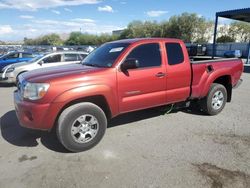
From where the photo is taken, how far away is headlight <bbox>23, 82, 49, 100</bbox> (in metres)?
3.85

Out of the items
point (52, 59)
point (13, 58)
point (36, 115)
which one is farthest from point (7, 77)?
point (36, 115)

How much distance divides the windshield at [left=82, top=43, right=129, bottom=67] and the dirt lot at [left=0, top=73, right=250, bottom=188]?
1420 mm

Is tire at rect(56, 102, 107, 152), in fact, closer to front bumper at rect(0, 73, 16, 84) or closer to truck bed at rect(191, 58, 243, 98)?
truck bed at rect(191, 58, 243, 98)

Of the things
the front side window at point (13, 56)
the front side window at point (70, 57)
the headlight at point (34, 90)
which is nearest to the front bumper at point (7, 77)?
the front side window at point (70, 57)

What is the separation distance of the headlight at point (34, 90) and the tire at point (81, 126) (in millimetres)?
457

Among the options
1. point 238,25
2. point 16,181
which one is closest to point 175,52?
point 16,181

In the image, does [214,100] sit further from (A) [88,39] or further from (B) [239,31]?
(A) [88,39]

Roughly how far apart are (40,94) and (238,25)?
6435 centimetres

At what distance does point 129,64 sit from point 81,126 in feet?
4.41

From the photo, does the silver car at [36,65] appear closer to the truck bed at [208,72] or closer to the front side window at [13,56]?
the front side window at [13,56]

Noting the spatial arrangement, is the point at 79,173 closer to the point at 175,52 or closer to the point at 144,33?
the point at 175,52

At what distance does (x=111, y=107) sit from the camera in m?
4.43

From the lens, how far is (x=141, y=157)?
3.98 metres

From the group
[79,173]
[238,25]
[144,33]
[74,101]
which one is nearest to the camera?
[79,173]
